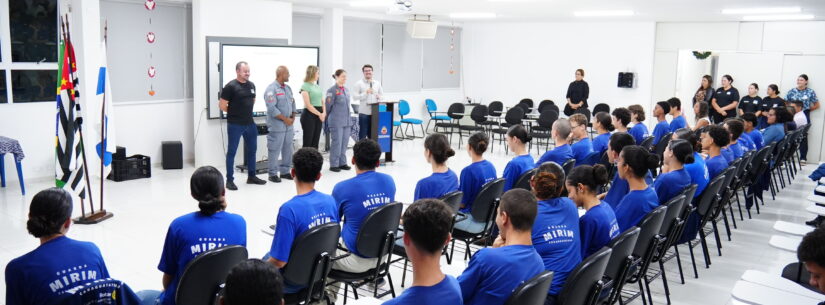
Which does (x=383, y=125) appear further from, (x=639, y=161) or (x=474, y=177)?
(x=639, y=161)

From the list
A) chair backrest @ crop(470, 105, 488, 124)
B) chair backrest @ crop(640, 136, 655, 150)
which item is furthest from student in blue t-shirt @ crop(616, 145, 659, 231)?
chair backrest @ crop(470, 105, 488, 124)

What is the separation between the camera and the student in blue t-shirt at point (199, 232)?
2.94 meters

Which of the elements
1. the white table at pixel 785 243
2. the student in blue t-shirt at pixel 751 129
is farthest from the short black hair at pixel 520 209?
the student in blue t-shirt at pixel 751 129

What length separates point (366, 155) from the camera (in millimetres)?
4004

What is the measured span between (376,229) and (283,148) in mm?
5017

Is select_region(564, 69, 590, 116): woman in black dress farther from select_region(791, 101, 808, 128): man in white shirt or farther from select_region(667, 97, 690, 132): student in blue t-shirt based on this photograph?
select_region(667, 97, 690, 132): student in blue t-shirt

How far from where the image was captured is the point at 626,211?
4098mm

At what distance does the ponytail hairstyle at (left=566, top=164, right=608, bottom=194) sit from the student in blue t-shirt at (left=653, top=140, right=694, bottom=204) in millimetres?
1399

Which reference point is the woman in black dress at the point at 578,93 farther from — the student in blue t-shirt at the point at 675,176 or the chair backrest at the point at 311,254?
the chair backrest at the point at 311,254

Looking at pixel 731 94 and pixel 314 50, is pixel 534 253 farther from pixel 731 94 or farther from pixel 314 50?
pixel 731 94

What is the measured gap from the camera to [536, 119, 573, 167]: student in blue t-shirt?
19.7 feet

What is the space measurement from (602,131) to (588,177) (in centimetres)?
385

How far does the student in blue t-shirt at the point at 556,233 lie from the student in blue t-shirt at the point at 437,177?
120cm

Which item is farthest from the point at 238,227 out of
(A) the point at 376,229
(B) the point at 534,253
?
(B) the point at 534,253
